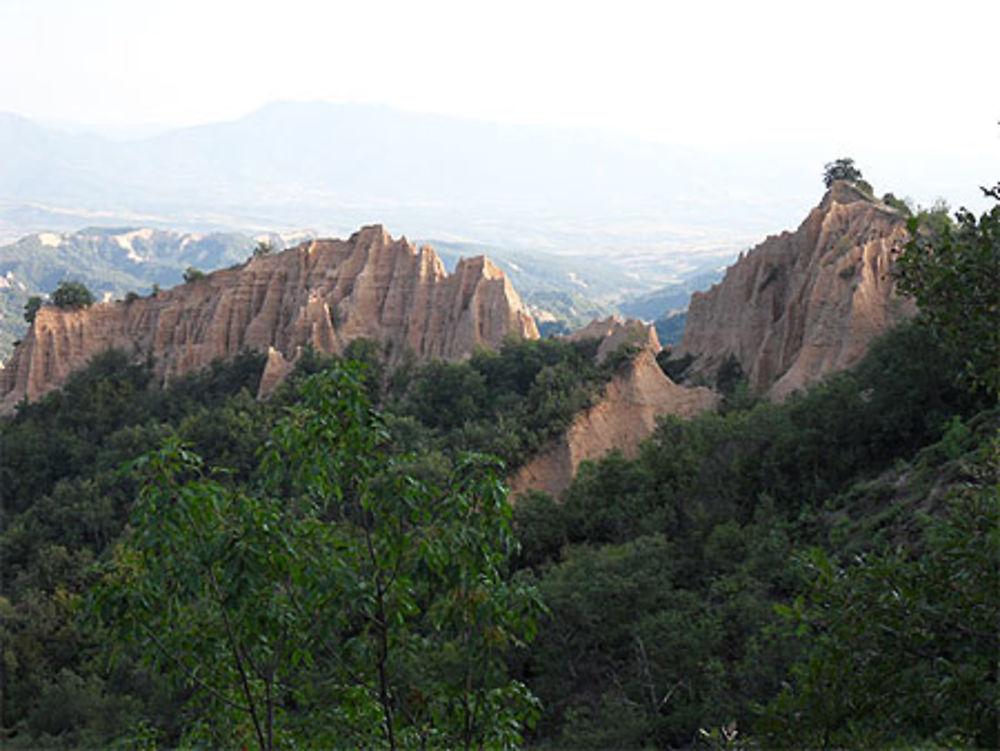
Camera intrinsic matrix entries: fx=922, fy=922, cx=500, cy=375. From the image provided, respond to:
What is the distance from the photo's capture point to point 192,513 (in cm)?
605

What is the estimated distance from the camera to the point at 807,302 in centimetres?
3712

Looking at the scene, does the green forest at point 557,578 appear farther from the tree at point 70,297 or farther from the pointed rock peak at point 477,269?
the tree at point 70,297

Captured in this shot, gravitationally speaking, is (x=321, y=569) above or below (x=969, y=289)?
below

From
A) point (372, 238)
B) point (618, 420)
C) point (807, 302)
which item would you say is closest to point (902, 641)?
point (618, 420)

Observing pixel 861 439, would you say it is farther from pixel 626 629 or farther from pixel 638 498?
pixel 626 629

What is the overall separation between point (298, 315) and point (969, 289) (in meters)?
46.5

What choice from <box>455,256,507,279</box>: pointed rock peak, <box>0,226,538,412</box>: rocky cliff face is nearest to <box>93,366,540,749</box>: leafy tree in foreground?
<box>0,226,538,412</box>: rocky cliff face

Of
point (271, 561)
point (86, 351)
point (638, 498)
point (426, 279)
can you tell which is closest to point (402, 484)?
point (271, 561)

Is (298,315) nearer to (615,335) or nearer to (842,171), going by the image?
(615,335)

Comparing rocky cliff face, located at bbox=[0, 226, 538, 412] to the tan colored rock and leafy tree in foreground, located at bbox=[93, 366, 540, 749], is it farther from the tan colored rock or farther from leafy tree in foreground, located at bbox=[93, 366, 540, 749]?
leafy tree in foreground, located at bbox=[93, 366, 540, 749]

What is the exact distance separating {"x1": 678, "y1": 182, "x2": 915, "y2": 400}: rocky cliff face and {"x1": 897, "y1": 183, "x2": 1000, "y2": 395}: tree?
2509 centimetres

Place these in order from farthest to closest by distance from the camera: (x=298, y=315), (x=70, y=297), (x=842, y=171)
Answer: (x=70, y=297) → (x=842, y=171) → (x=298, y=315)

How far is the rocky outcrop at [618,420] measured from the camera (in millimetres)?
32000

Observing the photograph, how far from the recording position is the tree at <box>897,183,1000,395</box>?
736 cm
